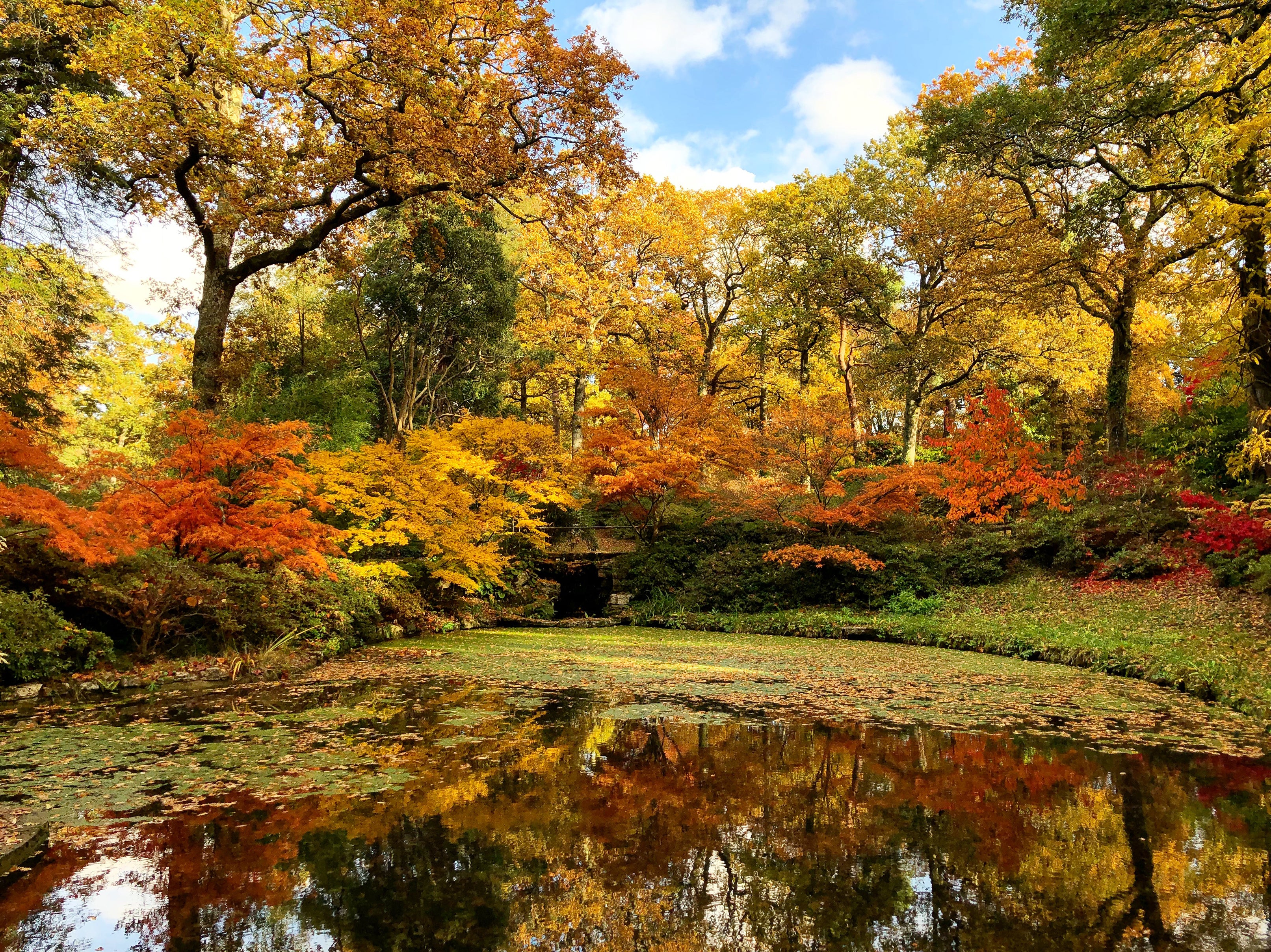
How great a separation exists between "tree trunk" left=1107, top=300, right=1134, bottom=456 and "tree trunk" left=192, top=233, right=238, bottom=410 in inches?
681

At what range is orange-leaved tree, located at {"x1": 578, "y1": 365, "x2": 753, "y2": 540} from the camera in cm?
1559

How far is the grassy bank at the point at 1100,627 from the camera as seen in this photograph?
7328mm

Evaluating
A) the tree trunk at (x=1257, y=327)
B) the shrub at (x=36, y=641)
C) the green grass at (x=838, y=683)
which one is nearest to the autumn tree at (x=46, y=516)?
the shrub at (x=36, y=641)

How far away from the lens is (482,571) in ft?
43.3

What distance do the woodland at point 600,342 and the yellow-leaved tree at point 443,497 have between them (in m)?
0.09

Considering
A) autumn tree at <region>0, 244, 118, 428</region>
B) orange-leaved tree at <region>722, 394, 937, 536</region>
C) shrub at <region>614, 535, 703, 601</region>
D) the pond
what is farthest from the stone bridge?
the pond

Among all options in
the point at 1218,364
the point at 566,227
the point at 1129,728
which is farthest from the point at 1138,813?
the point at 1218,364

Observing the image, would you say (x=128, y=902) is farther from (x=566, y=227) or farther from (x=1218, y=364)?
(x=1218, y=364)

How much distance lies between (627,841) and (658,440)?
13.8 m

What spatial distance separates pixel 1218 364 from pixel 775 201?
40.9 ft

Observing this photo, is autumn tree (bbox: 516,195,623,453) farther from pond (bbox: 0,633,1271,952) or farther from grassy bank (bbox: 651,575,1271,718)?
pond (bbox: 0,633,1271,952)

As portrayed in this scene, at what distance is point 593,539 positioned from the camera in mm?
19203

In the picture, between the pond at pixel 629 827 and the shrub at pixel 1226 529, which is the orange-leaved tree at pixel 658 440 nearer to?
the shrub at pixel 1226 529

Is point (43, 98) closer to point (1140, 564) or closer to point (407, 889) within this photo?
point (407, 889)
